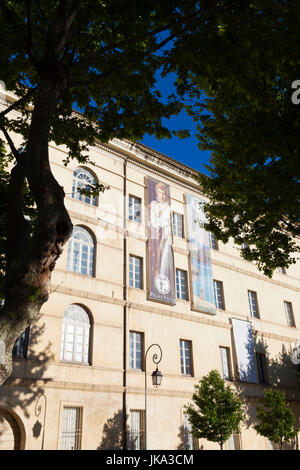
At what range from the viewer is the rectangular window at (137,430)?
17.7 m

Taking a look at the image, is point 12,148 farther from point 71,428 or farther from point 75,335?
point 71,428

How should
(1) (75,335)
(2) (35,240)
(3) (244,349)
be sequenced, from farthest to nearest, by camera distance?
(3) (244,349), (1) (75,335), (2) (35,240)

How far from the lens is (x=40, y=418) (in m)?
15.4

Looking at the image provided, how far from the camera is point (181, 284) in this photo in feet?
76.6


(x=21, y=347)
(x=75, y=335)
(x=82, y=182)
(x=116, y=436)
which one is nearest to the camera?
(x=21, y=347)

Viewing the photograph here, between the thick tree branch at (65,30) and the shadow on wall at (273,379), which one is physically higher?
the thick tree branch at (65,30)

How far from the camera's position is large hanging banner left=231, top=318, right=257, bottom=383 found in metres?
23.5

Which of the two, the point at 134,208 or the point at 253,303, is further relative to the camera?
the point at 253,303

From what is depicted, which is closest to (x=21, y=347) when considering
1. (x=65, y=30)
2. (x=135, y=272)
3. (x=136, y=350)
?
(x=136, y=350)

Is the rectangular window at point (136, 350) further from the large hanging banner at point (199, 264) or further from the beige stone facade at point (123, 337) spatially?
the large hanging banner at point (199, 264)

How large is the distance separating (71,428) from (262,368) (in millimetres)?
13758

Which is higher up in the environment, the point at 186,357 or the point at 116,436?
the point at 186,357

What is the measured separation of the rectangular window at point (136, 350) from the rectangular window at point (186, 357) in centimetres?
268

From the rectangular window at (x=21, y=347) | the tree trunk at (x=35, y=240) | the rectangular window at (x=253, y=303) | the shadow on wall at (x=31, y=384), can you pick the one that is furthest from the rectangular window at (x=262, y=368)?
the tree trunk at (x=35, y=240)
